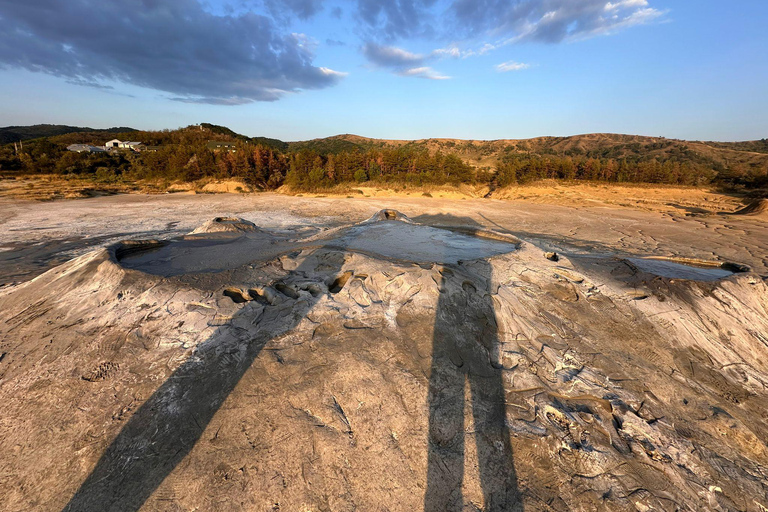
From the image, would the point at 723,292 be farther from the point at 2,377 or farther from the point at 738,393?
the point at 2,377

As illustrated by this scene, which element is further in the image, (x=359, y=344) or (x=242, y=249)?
(x=242, y=249)

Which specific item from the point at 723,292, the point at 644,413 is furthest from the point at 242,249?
the point at 723,292

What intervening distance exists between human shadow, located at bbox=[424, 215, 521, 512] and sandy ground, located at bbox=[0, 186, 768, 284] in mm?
4261

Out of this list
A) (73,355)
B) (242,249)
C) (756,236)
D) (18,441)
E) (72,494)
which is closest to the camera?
(72,494)

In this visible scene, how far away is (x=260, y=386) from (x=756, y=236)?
53.1ft

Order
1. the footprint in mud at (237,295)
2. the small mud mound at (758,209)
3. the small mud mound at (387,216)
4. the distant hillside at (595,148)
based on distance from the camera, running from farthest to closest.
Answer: the distant hillside at (595,148) → the small mud mound at (758,209) → the small mud mound at (387,216) → the footprint in mud at (237,295)

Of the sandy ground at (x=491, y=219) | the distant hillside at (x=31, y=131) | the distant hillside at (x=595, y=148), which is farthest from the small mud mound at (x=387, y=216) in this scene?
the distant hillside at (x=31, y=131)

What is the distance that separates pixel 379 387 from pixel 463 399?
0.76 m

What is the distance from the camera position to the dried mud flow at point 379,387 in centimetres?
234

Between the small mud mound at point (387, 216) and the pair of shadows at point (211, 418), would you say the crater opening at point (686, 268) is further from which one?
→ the small mud mound at point (387, 216)

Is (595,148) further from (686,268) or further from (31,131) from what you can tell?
(31,131)

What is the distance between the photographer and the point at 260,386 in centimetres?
291

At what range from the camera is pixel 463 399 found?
9.73 feet

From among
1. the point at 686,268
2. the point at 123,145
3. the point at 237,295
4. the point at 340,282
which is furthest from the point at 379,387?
the point at 123,145
